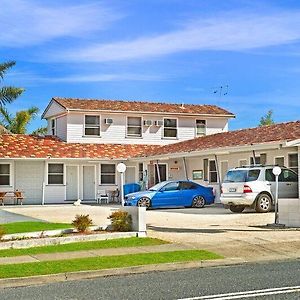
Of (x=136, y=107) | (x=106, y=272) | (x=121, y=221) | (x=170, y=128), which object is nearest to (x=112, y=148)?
(x=136, y=107)

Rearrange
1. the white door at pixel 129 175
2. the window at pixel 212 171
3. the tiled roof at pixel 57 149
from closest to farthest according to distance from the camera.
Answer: the window at pixel 212 171 < the tiled roof at pixel 57 149 < the white door at pixel 129 175

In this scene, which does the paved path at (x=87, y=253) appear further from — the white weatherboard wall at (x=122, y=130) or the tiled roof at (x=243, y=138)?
the white weatherboard wall at (x=122, y=130)

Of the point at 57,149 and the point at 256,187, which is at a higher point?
the point at 57,149

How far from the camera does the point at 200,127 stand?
41688 mm

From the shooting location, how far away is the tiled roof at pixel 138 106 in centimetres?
3947

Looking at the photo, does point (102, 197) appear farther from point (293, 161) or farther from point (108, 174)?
point (293, 161)

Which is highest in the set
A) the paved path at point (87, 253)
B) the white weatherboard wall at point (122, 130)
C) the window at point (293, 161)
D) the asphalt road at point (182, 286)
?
the white weatherboard wall at point (122, 130)

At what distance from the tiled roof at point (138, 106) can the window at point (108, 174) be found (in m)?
3.72

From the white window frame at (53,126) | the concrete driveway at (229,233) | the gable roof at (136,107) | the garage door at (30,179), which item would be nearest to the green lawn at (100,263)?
the concrete driveway at (229,233)

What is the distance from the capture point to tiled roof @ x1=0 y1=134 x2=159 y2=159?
35.5 m

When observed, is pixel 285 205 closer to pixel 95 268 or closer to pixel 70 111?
pixel 95 268

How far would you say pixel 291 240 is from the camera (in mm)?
15844

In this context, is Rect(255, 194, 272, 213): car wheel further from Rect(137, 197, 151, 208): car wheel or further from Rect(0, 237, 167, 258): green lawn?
Rect(0, 237, 167, 258): green lawn

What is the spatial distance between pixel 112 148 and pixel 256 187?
53.9 feet
